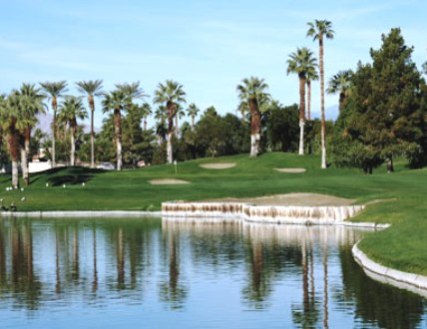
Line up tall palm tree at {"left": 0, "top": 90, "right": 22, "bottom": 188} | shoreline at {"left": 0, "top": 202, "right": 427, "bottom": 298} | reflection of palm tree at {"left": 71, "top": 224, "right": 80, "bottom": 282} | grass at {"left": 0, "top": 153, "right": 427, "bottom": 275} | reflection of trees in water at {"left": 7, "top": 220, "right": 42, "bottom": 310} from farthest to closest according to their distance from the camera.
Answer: tall palm tree at {"left": 0, "top": 90, "right": 22, "bottom": 188}
grass at {"left": 0, "top": 153, "right": 427, "bottom": 275}
reflection of palm tree at {"left": 71, "top": 224, "right": 80, "bottom": 282}
shoreline at {"left": 0, "top": 202, "right": 427, "bottom": 298}
reflection of trees in water at {"left": 7, "top": 220, "right": 42, "bottom": 310}

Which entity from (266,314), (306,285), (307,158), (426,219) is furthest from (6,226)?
(307,158)

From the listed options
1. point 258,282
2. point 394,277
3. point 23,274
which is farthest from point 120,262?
point 394,277

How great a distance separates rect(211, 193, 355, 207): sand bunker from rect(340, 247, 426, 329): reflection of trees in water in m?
36.5

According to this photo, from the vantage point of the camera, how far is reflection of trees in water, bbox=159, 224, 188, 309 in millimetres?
32919

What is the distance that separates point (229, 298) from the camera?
33.2 m

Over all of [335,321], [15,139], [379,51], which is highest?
[379,51]

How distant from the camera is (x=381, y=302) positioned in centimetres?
3125

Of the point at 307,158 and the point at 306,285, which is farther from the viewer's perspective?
the point at 307,158

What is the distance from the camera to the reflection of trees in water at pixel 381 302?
2794 cm

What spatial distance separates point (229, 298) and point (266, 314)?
3640 mm

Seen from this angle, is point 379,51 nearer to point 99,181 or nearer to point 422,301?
point 99,181

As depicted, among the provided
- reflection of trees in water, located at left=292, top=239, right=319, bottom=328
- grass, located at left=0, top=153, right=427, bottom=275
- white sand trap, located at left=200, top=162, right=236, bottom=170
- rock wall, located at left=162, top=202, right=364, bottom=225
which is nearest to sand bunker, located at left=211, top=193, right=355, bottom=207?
grass, located at left=0, top=153, right=427, bottom=275

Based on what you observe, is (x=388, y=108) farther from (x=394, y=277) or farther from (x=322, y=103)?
(x=394, y=277)

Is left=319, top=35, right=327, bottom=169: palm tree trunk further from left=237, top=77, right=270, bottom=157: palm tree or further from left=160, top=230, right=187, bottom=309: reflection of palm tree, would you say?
left=160, top=230, right=187, bottom=309: reflection of palm tree
